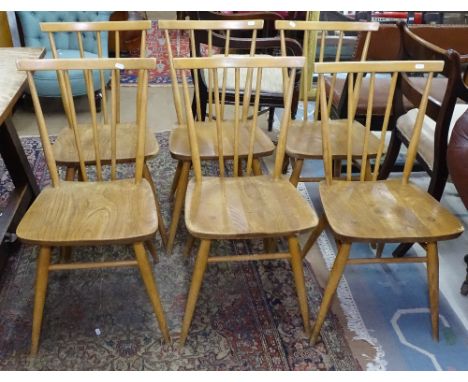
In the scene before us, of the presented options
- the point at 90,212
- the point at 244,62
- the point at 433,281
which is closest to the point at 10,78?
the point at 90,212

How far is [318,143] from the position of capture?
176 cm

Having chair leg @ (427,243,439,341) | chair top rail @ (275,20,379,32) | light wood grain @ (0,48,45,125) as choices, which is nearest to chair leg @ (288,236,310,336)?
chair leg @ (427,243,439,341)

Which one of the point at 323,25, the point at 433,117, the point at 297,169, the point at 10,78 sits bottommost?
the point at 297,169

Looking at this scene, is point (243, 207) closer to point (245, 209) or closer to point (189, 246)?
point (245, 209)

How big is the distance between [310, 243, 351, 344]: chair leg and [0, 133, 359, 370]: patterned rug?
72 mm

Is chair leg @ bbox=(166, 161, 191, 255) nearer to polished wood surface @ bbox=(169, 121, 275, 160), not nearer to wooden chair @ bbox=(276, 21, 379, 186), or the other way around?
polished wood surface @ bbox=(169, 121, 275, 160)

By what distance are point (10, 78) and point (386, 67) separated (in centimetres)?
131

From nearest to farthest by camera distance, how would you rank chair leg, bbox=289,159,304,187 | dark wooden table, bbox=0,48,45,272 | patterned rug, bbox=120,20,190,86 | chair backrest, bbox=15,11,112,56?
1. dark wooden table, bbox=0,48,45,272
2. chair leg, bbox=289,159,304,187
3. chair backrest, bbox=15,11,112,56
4. patterned rug, bbox=120,20,190,86

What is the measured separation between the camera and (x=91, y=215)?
1285 mm

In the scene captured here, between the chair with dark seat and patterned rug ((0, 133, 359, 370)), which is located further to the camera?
the chair with dark seat

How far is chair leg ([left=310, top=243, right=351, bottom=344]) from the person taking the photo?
4.24ft

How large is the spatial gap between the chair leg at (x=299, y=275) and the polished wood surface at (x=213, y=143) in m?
0.44

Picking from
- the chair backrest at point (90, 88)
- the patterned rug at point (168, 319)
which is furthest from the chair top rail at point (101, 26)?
the patterned rug at point (168, 319)
